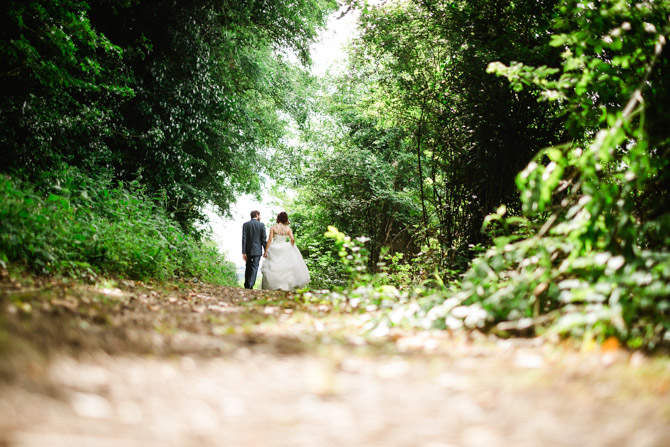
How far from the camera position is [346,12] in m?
8.83

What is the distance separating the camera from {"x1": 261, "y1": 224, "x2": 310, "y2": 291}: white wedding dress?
33.4ft

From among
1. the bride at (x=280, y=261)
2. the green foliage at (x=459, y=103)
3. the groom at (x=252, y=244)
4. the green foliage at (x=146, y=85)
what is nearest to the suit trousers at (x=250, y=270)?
the groom at (x=252, y=244)

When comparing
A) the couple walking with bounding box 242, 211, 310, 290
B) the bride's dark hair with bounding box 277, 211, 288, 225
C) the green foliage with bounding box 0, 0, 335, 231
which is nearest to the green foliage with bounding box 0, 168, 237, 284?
the green foliage with bounding box 0, 0, 335, 231

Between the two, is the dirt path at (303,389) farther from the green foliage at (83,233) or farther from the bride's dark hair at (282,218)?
the bride's dark hair at (282,218)

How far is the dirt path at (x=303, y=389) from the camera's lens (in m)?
1.59

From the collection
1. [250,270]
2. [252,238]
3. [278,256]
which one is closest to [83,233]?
[278,256]

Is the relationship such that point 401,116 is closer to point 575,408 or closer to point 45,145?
point 45,145

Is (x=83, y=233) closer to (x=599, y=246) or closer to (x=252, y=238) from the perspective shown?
(x=252, y=238)

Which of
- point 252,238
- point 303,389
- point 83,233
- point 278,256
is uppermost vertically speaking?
point 252,238

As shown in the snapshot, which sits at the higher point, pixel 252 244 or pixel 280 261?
pixel 252 244

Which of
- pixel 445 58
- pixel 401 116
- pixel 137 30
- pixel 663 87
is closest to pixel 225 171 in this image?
pixel 137 30

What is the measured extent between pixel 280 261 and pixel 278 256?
0.13 metres

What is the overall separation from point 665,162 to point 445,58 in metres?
6.02

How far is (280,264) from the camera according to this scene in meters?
10.2
